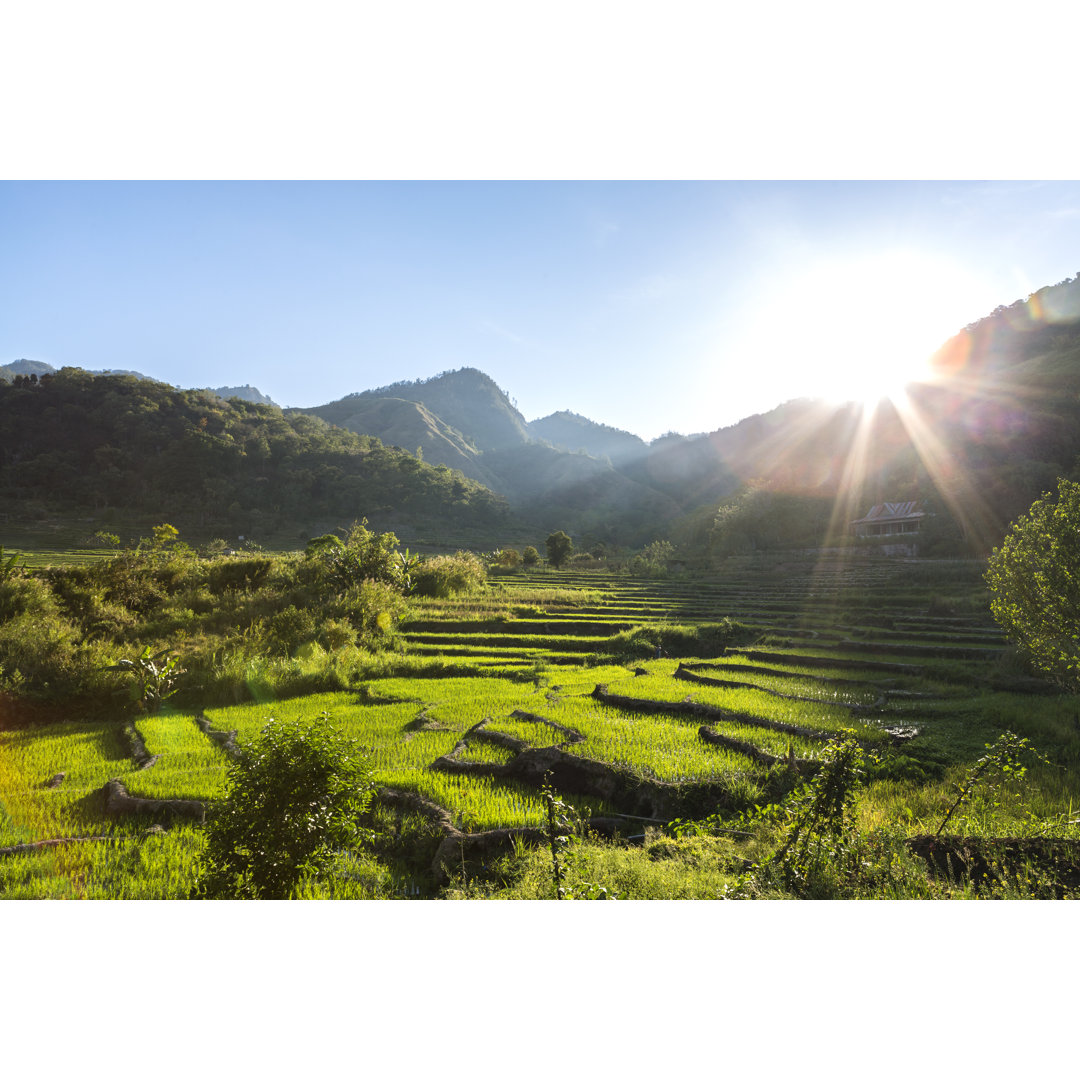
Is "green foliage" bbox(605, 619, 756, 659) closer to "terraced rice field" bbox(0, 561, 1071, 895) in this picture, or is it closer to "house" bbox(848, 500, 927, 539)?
"terraced rice field" bbox(0, 561, 1071, 895)

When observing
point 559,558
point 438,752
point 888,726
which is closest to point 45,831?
A: point 438,752

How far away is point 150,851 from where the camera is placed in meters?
5.09

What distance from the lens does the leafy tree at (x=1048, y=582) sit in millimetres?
8234

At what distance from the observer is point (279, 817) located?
4090 mm

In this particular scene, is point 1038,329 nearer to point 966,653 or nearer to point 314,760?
point 966,653

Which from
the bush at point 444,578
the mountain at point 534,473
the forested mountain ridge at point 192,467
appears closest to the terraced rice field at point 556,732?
the bush at point 444,578

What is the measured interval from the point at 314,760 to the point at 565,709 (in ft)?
20.1

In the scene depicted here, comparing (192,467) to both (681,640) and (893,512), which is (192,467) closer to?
(681,640)

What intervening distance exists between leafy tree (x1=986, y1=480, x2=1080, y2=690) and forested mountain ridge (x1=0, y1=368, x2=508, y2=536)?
256 ft

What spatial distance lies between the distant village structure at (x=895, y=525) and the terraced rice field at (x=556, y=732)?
29.4 m

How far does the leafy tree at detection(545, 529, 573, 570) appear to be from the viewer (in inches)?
1839

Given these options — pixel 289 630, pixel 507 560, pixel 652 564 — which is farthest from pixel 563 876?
pixel 652 564

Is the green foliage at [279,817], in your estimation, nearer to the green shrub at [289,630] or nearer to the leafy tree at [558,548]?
the green shrub at [289,630]

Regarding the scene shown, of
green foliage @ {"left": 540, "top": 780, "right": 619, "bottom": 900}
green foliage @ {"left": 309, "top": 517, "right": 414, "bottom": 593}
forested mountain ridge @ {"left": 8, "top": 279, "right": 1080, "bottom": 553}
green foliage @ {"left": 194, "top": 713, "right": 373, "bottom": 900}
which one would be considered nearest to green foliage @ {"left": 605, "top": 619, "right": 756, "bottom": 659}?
green foliage @ {"left": 309, "top": 517, "right": 414, "bottom": 593}
